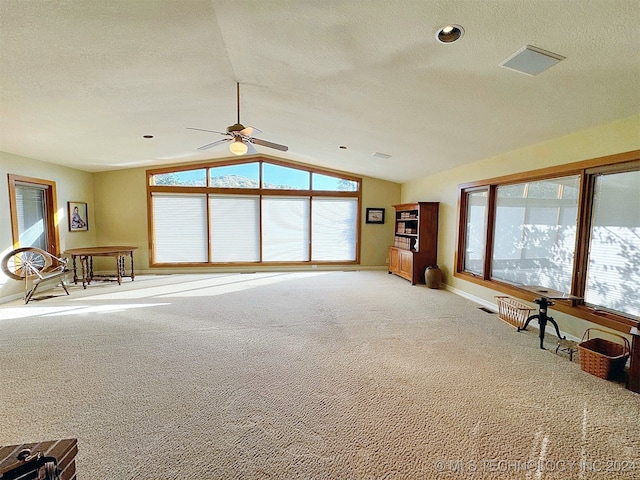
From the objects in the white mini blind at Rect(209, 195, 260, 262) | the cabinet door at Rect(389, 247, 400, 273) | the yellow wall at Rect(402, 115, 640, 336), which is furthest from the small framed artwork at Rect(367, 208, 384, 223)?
the white mini blind at Rect(209, 195, 260, 262)

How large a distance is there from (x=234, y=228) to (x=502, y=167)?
598cm

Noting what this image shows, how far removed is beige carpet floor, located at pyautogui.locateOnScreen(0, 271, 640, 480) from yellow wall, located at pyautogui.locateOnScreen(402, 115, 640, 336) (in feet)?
5.34

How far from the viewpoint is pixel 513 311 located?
3.96m

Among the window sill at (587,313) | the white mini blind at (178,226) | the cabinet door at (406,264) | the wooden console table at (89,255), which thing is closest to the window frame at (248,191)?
the white mini blind at (178,226)

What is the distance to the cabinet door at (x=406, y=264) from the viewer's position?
21.4 ft

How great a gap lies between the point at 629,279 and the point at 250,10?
436 cm

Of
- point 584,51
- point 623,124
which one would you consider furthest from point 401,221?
point 584,51

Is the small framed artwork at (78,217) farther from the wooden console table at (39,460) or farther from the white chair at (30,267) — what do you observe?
the wooden console table at (39,460)

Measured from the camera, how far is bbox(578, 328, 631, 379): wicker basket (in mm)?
2646

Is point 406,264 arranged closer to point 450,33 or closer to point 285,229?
point 285,229

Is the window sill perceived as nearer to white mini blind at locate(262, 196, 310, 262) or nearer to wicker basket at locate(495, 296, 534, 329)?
wicker basket at locate(495, 296, 534, 329)

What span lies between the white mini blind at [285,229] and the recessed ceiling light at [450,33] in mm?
5864

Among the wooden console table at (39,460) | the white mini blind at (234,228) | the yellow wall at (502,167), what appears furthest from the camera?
the white mini blind at (234,228)

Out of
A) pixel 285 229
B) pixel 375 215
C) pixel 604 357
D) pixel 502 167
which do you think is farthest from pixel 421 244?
pixel 604 357
